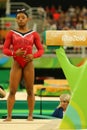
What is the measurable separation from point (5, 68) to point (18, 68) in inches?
320

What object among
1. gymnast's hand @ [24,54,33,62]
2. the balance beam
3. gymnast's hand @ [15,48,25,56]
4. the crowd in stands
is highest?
the crowd in stands

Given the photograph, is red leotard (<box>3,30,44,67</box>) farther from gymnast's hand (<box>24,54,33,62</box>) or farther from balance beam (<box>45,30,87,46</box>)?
balance beam (<box>45,30,87,46</box>)

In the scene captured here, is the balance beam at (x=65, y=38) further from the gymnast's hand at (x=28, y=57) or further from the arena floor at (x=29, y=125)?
the arena floor at (x=29, y=125)

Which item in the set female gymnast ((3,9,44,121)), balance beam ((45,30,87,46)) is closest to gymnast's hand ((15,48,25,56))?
female gymnast ((3,9,44,121))

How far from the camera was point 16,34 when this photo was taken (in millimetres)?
5703

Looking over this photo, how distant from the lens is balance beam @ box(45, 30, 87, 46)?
6215 millimetres

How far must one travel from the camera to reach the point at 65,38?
626 centimetres

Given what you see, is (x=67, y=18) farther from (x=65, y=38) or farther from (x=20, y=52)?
(x=20, y=52)

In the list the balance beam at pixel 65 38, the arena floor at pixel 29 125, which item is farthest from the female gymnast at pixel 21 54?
the balance beam at pixel 65 38

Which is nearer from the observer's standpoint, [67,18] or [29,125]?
[29,125]

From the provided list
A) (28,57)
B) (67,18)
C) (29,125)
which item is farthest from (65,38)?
(67,18)

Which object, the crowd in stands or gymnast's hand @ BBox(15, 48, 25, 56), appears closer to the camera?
gymnast's hand @ BBox(15, 48, 25, 56)

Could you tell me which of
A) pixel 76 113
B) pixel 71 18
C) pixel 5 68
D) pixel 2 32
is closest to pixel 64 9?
pixel 71 18

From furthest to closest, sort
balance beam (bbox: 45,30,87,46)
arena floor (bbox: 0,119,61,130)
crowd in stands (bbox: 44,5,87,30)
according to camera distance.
→ crowd in stands (bbox: 44,5,87,30) → balance beam (bbox: 45,30,87,46) → arena floor (bbox: 0,119,61,130)
